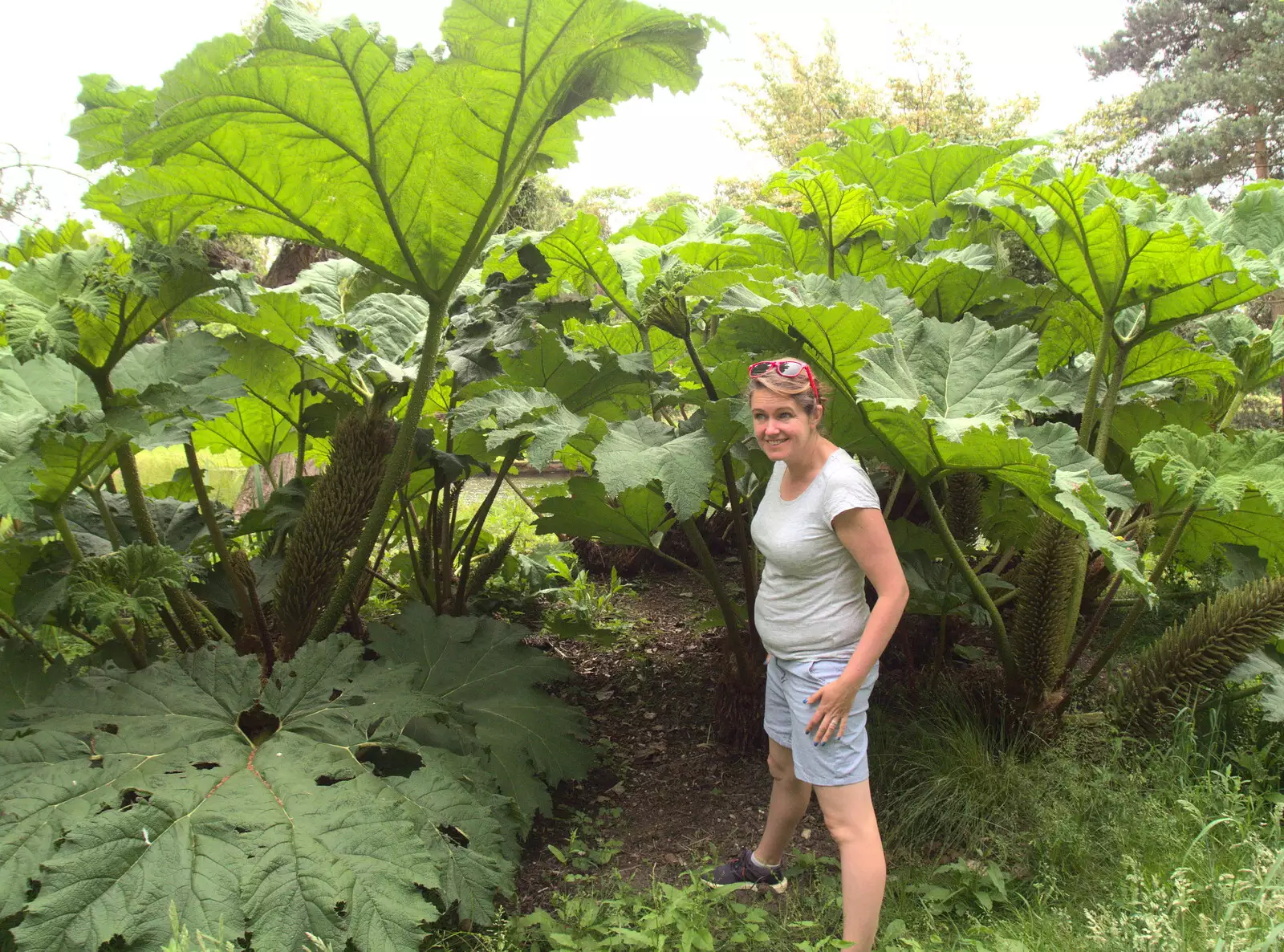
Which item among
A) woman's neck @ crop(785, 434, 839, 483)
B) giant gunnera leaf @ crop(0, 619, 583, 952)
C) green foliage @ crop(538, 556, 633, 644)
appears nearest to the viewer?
giant gunnera leaf @ crop(0, 619, 583, 952)

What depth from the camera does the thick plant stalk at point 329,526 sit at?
2.29 m

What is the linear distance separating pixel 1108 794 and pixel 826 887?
0.74 m

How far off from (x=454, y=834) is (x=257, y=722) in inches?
21.8

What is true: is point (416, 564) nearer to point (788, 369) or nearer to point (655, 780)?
point (655, 780)

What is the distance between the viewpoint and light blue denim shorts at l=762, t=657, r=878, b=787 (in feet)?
5.97

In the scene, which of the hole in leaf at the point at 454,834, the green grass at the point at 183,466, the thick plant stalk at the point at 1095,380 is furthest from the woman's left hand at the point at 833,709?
the green grass at the point at 183,466

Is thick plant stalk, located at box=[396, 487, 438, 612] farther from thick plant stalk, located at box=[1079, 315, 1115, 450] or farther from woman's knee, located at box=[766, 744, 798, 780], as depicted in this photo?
thick plant stalk, located at box=[1079, 315, 1115, 450]

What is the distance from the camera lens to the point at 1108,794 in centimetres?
213

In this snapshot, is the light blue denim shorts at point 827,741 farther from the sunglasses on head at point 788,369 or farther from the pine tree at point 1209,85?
the pine tree at point 1209,85

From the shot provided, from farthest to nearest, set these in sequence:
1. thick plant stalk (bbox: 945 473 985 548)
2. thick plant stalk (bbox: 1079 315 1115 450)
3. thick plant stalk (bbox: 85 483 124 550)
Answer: thick plant stalk (bbox: 945 473 985 548) < thick plant stalk (bbox: 1079 315 1115 450) < thick plant stalk (bbox: 85 483 124 550)

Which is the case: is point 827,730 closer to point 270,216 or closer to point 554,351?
point 554,351

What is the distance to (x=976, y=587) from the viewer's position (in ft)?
7.14

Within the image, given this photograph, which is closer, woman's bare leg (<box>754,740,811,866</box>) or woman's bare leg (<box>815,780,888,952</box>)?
woman's bare leg (<box>815,780,888,952</box>)

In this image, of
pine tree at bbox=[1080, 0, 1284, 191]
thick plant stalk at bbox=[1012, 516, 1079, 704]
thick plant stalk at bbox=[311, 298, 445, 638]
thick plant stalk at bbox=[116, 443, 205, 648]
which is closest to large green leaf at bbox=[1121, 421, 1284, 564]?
thick plant stalk at bbox=[1012, 516, 1079, 704]
